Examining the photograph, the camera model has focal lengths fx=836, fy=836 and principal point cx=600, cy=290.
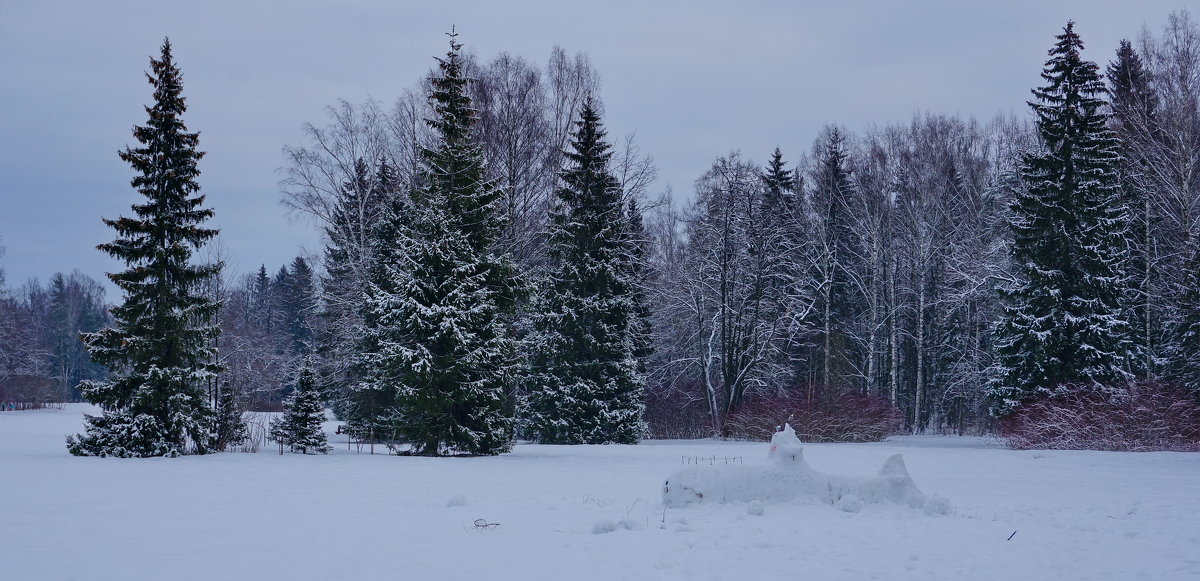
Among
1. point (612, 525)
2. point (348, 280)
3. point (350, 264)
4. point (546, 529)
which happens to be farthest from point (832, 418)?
point (546, 529)

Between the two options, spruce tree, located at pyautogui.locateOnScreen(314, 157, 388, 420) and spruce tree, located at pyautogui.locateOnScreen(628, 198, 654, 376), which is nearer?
spruce tree, located at pyautogui.locateOnScreen(314, 157, 388, 420)

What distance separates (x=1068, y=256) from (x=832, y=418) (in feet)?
30.7

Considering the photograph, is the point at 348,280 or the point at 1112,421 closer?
the point at 1112,421

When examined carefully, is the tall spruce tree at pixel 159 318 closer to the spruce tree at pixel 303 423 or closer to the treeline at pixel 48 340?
the spruce tree at pixel 303 423

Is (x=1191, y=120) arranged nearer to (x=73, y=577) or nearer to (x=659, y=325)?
(x=659, y=325)

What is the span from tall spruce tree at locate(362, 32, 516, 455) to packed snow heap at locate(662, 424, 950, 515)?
35.5 ft

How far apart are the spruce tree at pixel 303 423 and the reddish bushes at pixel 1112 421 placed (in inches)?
812

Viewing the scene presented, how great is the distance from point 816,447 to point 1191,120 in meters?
17.0

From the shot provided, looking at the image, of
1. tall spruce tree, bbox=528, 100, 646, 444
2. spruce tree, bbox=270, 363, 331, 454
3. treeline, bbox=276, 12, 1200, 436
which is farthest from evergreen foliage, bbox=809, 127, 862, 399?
spruce tree, bbox=270, 363, 331, 454

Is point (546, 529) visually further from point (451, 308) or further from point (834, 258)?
point (834, 258)

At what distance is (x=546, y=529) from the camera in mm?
10141

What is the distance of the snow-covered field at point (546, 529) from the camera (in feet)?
25.9

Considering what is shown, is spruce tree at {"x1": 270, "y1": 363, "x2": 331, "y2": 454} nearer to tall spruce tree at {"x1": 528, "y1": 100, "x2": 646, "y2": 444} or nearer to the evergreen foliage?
tall spruce tree at {"x1": 528, "y1": 100, "x2": 646, "y2": 444}

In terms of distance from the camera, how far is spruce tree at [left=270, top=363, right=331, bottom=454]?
23.0 meters
